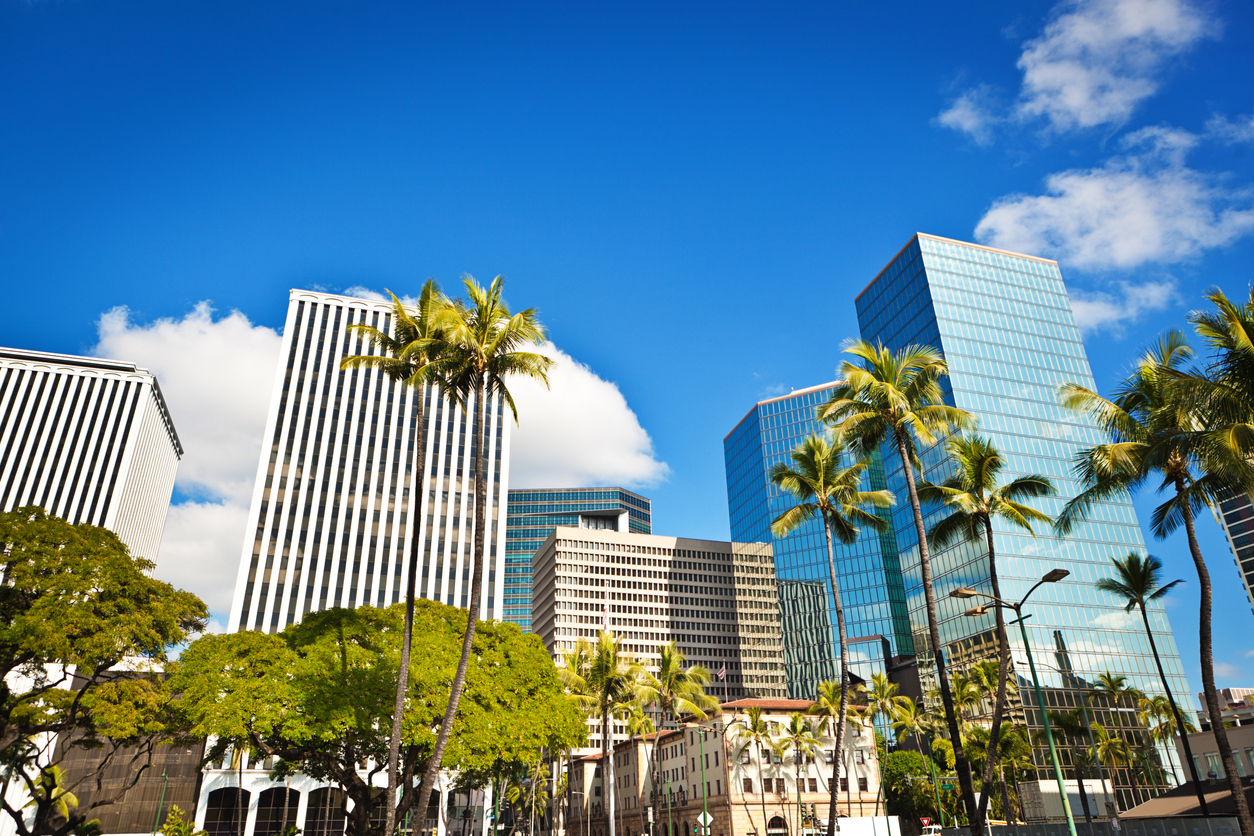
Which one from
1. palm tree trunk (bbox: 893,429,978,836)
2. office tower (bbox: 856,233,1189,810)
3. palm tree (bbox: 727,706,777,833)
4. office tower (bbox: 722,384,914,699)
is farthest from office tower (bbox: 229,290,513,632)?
palm tree trunk (bbox: 893,429,978,836)

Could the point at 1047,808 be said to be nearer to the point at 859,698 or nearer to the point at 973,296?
the point at 859,698

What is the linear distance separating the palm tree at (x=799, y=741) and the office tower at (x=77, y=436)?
111 m

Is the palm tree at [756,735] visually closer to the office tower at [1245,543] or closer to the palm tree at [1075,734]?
the palm tree at [1075,734]

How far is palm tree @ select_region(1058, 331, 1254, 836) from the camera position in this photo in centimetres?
2125

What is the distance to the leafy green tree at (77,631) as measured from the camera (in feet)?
95.5

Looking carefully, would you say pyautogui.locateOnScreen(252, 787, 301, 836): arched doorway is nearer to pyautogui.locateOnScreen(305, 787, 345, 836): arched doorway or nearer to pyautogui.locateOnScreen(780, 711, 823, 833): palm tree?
pyautogui.locateOnScreen(305, 787, 345, 836): arched doorway

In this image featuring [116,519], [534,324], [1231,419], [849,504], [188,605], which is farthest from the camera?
[116,519]

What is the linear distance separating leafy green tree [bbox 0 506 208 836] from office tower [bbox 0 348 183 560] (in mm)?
103715

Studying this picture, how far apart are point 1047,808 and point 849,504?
2289 inches

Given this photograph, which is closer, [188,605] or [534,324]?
[534,324]

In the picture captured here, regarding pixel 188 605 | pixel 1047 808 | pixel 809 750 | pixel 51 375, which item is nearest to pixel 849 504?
pixel 188 605

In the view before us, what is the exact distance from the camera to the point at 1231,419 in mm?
21031

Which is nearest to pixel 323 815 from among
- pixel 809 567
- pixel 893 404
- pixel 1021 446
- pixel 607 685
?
pixel 607 685

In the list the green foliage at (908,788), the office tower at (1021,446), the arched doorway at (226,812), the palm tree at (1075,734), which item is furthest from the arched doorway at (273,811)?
the office tower at (1021,446)
